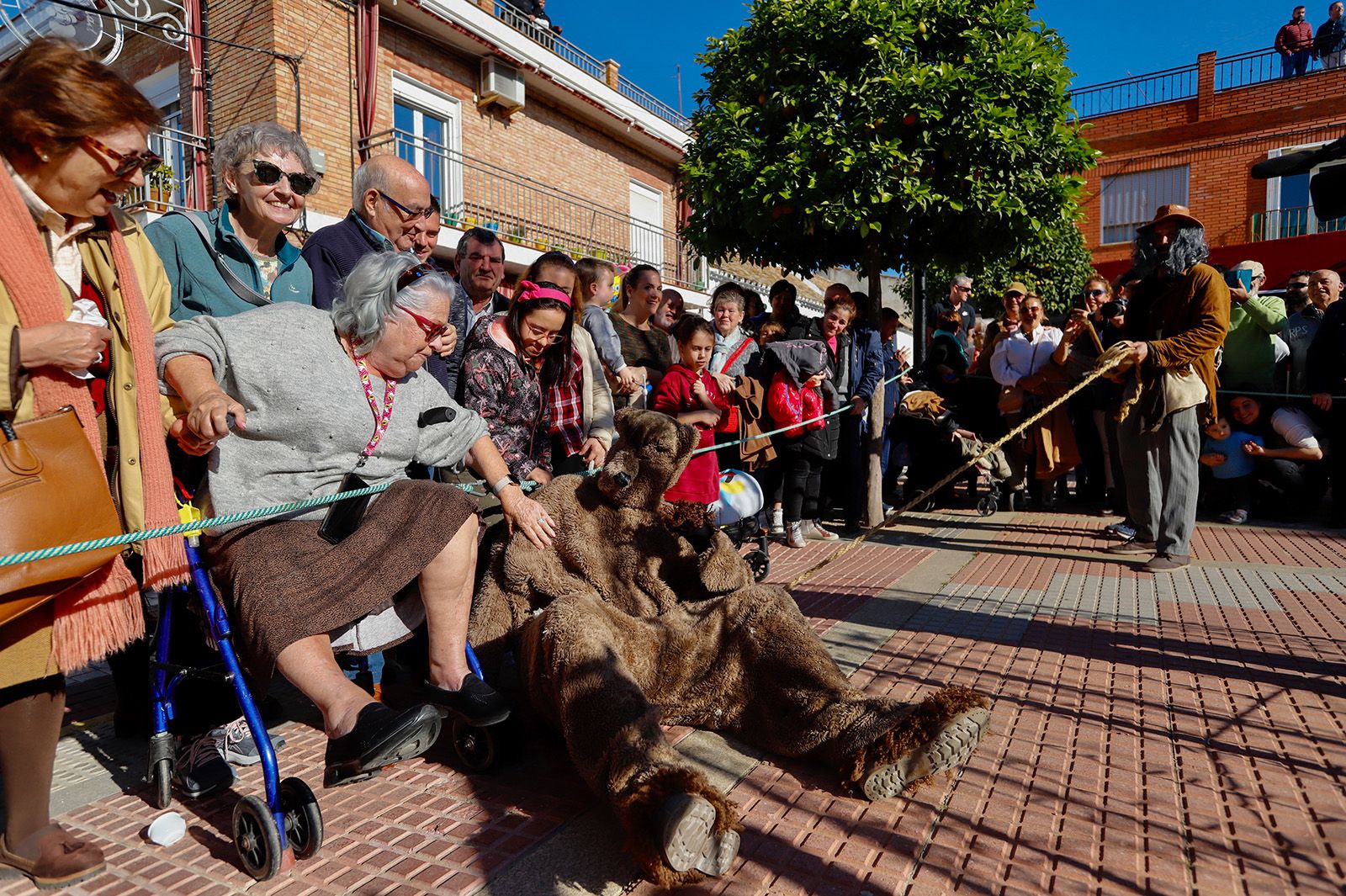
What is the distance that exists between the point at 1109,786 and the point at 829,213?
15.8 feet

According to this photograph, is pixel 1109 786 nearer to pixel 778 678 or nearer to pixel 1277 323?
pixel 778 678

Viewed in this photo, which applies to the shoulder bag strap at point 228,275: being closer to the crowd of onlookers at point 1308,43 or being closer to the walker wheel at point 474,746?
the walker wheel at point 474,746

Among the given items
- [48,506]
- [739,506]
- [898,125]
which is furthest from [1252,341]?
[48,506]

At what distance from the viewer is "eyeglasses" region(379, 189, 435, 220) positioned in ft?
13.2

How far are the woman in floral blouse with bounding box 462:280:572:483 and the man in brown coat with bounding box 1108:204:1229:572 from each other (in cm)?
405

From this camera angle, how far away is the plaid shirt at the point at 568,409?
416cm

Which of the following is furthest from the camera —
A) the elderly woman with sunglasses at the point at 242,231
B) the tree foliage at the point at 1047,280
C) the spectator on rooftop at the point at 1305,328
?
the tree foliage at the point at 1047,280

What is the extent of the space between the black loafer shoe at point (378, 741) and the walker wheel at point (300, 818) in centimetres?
8

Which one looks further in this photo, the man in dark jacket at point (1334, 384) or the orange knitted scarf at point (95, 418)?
the man in dark jacket at point (1334, 384)

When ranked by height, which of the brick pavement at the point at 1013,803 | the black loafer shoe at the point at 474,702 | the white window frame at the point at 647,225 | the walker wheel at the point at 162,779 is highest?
the white window frame at the point at 647,225

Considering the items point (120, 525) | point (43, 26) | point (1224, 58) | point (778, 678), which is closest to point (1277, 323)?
point (778, 678)

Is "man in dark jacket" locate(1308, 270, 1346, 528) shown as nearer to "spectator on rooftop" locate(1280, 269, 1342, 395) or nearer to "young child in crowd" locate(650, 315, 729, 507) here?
"spectator on rooftop" locate(1280, 269, 1342, 395)

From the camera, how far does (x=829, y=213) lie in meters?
6.44

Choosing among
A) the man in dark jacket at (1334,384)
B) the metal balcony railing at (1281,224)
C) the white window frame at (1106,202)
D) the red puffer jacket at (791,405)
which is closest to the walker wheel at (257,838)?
the red puffer jacket at (791,405)
